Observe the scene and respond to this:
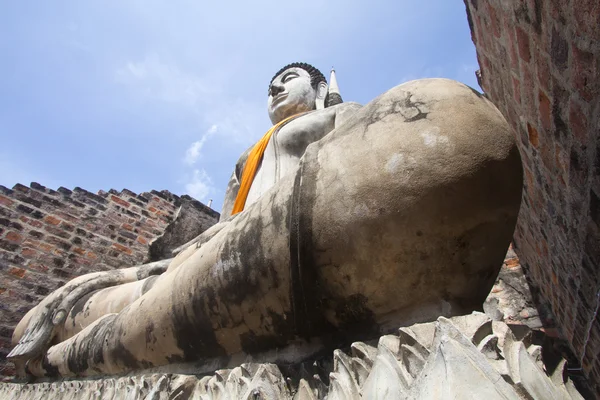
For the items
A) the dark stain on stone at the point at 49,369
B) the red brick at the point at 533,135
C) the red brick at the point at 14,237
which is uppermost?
the red brick at the point at 14,237

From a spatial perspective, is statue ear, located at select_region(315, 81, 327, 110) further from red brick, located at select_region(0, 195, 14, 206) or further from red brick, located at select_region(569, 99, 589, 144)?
red brick, located at select_region(0, 195, 14, 206)

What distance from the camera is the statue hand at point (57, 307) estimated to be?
6.37 feet

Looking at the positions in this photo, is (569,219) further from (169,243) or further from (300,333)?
(169,243)

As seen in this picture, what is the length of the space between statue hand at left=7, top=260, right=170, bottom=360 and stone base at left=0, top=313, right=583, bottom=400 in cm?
151

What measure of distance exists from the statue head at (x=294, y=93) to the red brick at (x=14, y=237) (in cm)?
265

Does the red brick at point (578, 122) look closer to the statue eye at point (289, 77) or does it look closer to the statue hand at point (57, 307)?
the statue eye at point (289, 77)

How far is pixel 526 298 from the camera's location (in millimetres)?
2781

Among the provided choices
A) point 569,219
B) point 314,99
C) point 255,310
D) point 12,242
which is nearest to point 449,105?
point 255,310

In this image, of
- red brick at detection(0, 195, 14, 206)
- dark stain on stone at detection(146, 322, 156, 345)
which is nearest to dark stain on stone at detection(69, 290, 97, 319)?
dark stain on stone at detection(146, 322, 156, 345)

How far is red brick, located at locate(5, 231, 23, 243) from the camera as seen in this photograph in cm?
346

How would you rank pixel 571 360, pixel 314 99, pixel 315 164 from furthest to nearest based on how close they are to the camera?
1. pixel 314 99
2. pixel 571 360
3. pixel 315 164

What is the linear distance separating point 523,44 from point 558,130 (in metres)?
0.40

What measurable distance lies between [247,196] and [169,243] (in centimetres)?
295

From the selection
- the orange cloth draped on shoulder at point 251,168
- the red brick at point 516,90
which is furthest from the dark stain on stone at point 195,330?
the red brick at point 516,90
